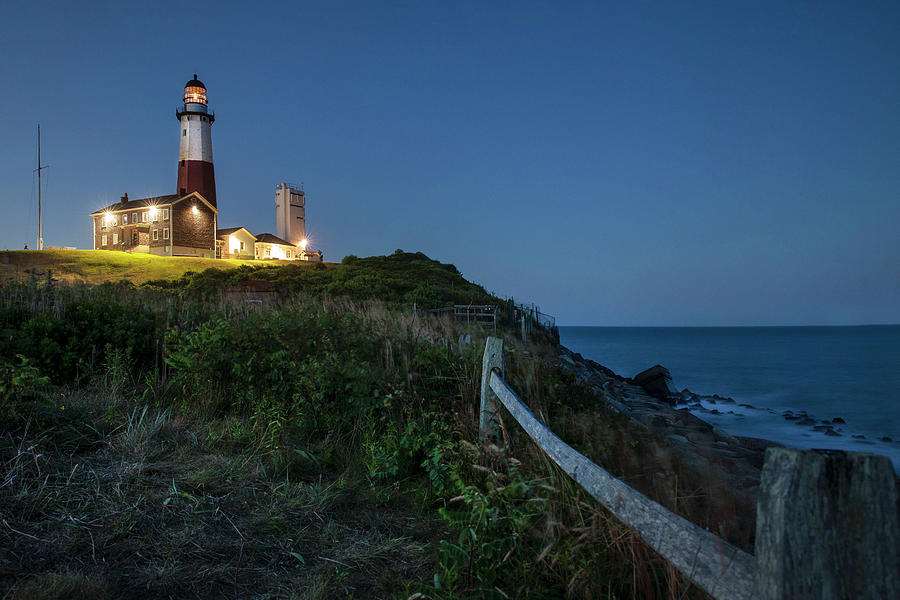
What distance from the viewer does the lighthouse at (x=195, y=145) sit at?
48406 mm

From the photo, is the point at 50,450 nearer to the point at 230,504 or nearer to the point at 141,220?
the point at 230,504

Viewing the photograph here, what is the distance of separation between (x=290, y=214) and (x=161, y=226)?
16.8 m

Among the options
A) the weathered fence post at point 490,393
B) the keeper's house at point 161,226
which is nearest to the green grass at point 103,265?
the keeper's house at point 161,226

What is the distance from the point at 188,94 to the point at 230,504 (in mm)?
56057

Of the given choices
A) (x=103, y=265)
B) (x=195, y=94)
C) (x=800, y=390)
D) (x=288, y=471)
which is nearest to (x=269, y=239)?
(x=195, y=94)

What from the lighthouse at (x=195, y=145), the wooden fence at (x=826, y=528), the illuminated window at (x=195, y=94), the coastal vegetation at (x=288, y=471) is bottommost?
the coastal vegetation at (x=288, y=471)

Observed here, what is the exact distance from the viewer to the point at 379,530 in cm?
367

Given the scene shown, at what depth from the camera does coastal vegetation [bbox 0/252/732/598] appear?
9.05ft

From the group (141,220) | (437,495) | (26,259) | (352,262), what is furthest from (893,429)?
(141,220)

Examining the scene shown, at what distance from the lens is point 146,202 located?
156ft

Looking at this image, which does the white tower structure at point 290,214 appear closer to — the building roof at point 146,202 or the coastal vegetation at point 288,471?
the building roof at point 146,202

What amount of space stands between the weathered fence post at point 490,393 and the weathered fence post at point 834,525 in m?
2.94

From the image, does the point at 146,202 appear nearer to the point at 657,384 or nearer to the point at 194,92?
the point at 194,92

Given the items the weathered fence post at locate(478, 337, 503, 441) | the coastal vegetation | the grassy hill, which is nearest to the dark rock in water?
the grassy hill
